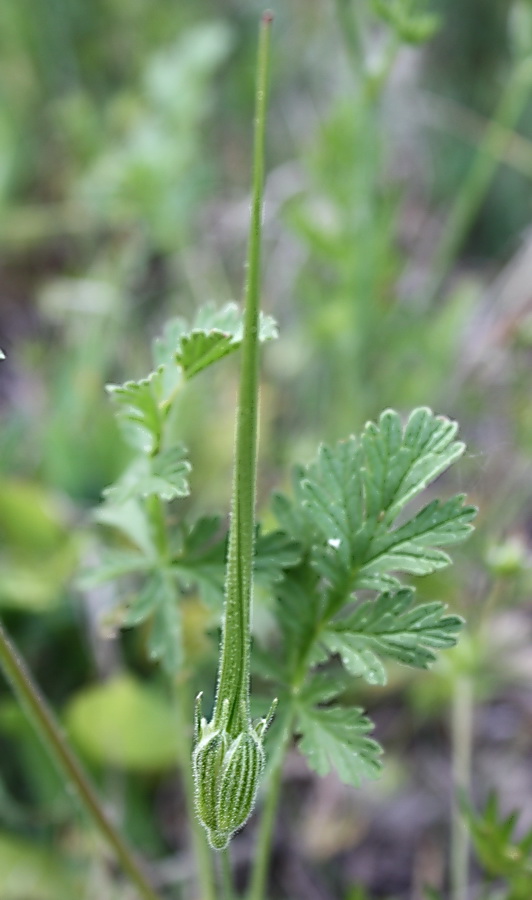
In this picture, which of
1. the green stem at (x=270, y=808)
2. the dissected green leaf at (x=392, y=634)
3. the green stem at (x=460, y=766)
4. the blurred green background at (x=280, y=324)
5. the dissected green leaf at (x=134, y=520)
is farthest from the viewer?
the blurred green background at (x=280, y=324)

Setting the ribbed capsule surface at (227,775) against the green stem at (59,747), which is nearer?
the ribbed capsule surface at (227,775)

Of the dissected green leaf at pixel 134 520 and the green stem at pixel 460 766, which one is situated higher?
the dissected green leaf at pixel 134 520

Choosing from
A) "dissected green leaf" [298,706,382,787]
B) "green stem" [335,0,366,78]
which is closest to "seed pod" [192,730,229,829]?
"dissected green leaf" [298,706,382,787]

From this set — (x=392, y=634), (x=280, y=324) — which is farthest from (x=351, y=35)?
(x=392, y=634)

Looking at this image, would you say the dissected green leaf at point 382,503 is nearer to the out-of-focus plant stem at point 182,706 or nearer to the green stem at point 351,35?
the out-of-focus plant stem at point 182,706

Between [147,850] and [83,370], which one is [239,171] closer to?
[83,370]

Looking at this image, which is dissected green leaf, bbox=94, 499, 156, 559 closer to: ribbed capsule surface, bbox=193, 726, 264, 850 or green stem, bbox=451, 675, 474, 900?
ribbed capsule surface, bbox=193, 726, 264, 850

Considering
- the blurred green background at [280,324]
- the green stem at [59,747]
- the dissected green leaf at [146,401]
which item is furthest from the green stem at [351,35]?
the green stem at [59,747]
